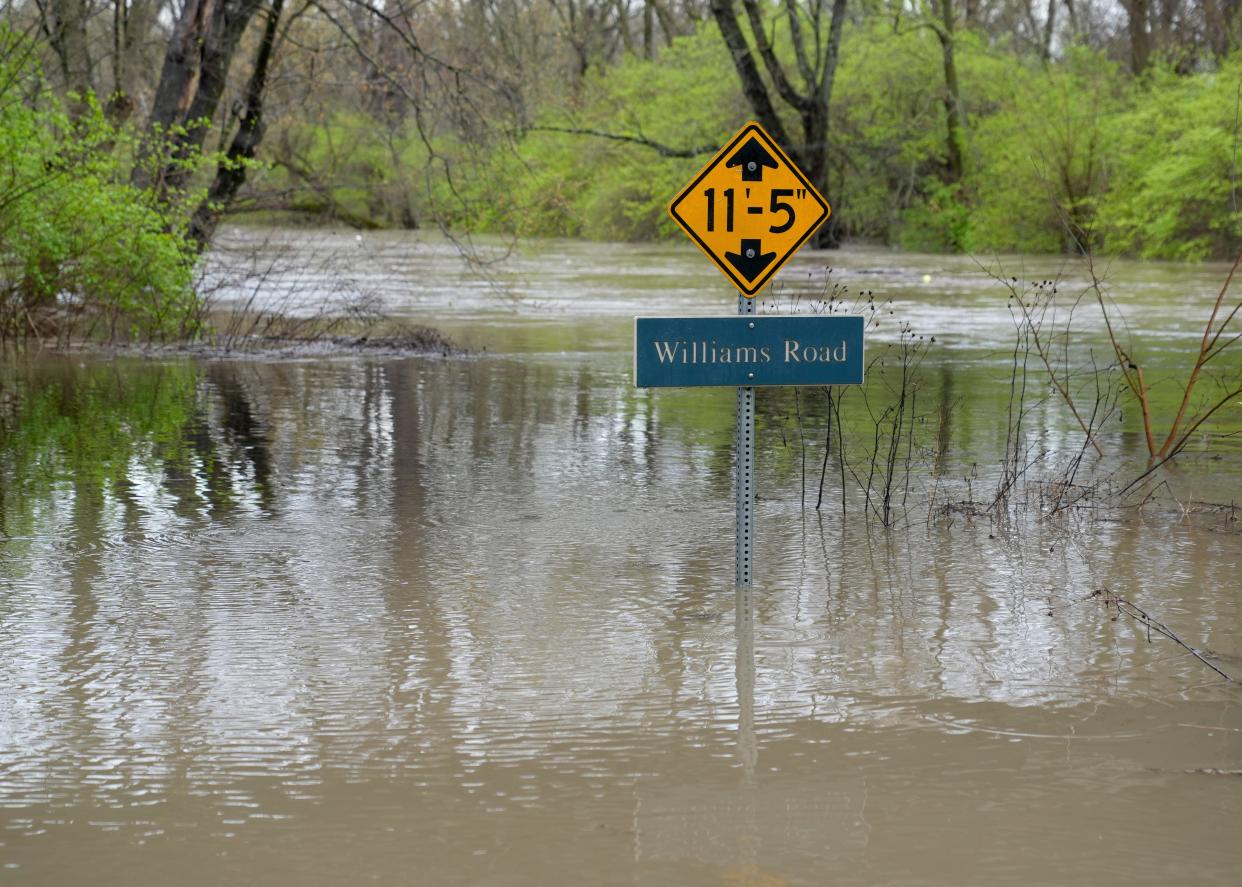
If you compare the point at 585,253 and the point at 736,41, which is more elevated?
the point at 736,41

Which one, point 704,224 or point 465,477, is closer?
point 704,224

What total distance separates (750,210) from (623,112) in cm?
5081

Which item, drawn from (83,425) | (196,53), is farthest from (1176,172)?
(83,425)

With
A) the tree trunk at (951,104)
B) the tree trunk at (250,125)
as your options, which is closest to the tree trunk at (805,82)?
the tree trunk at (951,104)

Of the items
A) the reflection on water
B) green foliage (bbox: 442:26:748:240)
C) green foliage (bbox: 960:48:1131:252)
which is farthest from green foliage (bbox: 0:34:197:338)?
green foliage (bbox: 960:48:1131:252)

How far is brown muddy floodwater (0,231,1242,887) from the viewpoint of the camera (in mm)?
5043

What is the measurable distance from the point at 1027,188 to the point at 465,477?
38.9 metres

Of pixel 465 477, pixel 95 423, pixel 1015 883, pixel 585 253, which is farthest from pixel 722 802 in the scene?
pixel 585 253

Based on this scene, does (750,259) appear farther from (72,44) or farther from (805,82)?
(805,82)

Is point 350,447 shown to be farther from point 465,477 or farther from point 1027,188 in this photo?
point 1027,188

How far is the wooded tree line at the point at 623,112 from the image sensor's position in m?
21.0

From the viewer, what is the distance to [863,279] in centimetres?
3797

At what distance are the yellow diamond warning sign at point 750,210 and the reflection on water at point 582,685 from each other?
157cm

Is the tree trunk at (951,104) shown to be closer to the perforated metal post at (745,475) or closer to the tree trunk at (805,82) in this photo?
the tree trunk at (805,82)
